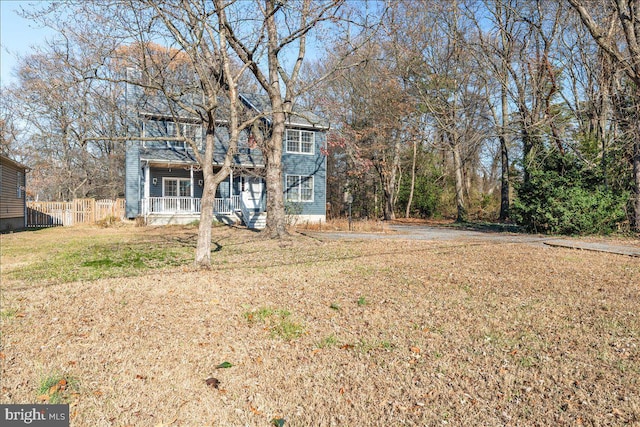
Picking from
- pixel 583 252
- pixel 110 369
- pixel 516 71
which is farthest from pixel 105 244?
pixel 516 71

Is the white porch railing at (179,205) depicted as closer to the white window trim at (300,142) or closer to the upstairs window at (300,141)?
the white window trim at (300,142)

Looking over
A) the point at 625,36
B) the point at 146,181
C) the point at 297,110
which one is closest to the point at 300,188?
the point at 297,110

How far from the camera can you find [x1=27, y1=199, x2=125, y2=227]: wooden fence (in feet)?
71.7

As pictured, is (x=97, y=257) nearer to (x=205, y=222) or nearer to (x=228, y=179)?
(x=205, y=222)

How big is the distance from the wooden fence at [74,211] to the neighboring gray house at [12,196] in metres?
1.21

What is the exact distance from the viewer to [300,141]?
2152 cm

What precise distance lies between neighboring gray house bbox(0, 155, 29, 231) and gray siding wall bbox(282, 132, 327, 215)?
1251 cm

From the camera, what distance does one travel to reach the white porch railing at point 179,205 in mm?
19453

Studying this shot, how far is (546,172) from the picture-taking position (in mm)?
14250

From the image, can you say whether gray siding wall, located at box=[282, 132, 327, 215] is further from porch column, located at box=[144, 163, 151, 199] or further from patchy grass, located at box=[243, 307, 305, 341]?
patchy grass, located at box=[243, 307, 305, 341]

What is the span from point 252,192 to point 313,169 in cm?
347

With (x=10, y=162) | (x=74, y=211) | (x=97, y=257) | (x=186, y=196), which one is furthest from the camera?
(x=74, y=211)

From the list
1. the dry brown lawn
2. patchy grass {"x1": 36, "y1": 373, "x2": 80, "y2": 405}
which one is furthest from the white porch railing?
patchy grass {"x1": 36, "y1": 373, "x2": 80, "y2": 405}

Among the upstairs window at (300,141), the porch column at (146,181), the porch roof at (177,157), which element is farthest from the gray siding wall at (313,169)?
the porch column at (146,181)
